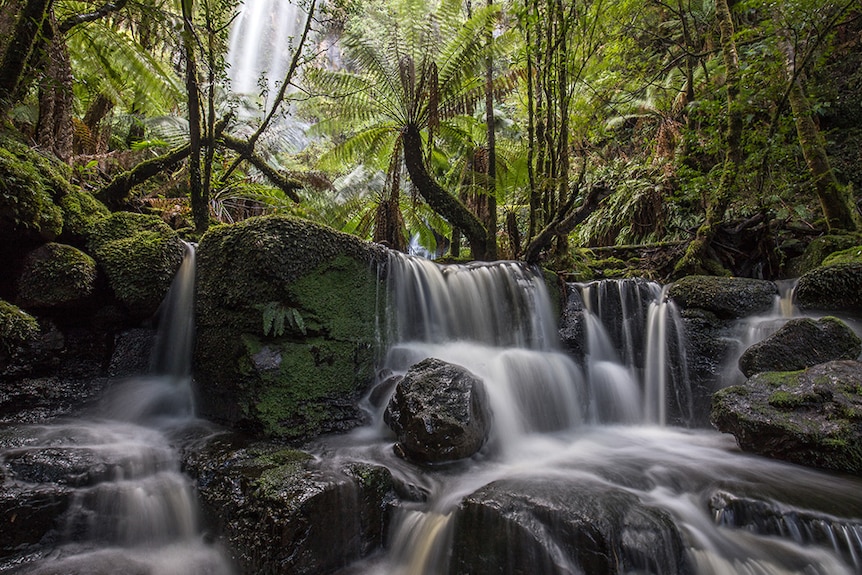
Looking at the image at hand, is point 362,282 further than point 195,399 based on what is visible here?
Yes

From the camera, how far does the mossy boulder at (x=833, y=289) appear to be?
4.53 meters

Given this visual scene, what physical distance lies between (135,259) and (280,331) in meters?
1.93

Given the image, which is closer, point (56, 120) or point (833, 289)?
point (833, 289)

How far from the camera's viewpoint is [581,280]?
7008mm

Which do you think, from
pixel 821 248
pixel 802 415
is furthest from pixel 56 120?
pixel 821 248

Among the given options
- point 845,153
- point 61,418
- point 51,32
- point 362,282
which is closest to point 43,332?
point 61,418

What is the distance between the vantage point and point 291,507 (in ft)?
7.56

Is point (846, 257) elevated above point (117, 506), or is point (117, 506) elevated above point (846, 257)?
point (846, 257)

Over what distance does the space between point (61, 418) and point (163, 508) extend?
177 centimetres

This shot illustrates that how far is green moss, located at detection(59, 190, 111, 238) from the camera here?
4177 mm

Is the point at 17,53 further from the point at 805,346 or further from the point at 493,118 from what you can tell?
the point at 805,346

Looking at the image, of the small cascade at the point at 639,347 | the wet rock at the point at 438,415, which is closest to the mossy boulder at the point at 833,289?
the small cascade at the point at 639,347

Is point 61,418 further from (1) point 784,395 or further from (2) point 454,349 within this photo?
(1) point 784,395

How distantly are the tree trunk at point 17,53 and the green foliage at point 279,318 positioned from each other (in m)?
3.19
